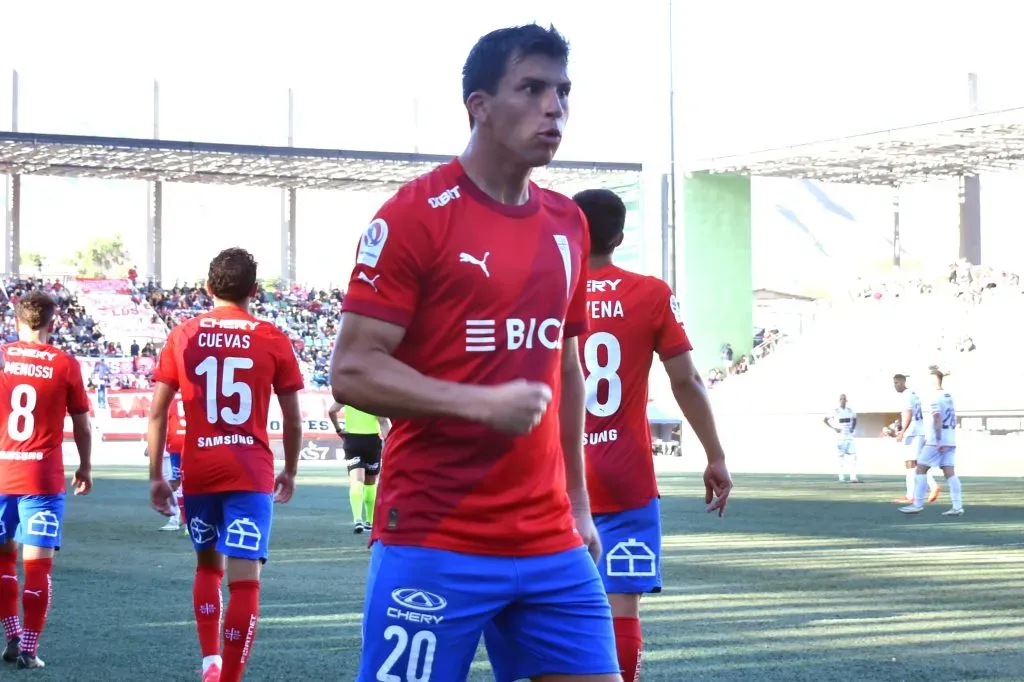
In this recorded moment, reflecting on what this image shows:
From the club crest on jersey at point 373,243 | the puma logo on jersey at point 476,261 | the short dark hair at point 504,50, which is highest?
the short dark hair at point 504,50

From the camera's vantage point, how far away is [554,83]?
3.27m

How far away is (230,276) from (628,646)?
2471mm

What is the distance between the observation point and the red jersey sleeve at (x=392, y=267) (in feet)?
10.2

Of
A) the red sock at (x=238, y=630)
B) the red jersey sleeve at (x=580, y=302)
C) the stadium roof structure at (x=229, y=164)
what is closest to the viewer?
the red jersey sleeve at (x=580, y=302)

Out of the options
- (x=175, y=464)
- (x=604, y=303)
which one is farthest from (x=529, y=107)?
(x=175, y=464)

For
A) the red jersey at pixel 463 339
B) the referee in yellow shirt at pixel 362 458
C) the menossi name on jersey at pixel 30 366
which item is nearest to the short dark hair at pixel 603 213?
the red jersey at pixel 463 339

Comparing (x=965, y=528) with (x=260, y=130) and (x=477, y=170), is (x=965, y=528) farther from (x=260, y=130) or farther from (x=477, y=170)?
(x=260, y=130)

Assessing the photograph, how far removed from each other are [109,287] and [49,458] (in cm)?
4484

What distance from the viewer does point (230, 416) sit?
21.1ft

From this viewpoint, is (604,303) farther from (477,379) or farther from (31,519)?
(31,519)

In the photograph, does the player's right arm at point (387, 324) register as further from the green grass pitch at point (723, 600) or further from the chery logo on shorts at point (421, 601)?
the green grass pitch at point (723, 600)

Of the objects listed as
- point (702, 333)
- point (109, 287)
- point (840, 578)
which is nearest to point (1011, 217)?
point (702, 333)

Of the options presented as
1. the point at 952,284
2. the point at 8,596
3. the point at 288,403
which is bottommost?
the point at 8,596

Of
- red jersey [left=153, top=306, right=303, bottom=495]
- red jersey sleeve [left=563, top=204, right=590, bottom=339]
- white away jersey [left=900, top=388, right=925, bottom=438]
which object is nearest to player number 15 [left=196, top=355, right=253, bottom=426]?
red jersey [left=153, top=306, right=303, bottom=495]
